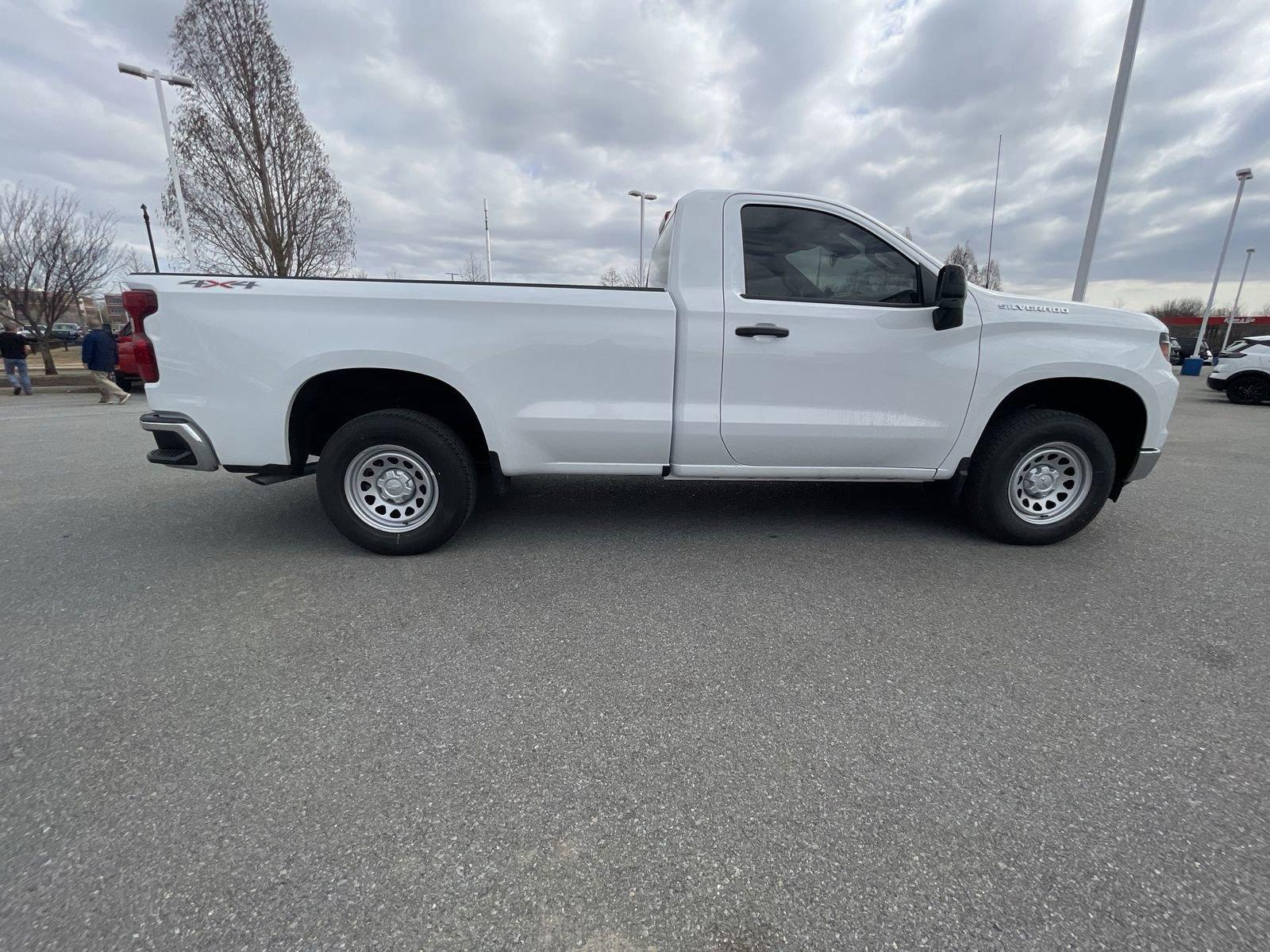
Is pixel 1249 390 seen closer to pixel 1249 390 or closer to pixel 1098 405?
pixel 1249 390

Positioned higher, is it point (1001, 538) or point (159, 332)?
point (159, 332)

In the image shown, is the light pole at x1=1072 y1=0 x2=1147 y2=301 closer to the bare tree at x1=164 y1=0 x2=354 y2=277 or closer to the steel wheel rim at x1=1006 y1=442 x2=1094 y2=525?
the steel wheel rim at x1=1006 y1=442 x2=1094 y2=525

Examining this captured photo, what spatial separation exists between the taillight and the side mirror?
13.9 ft

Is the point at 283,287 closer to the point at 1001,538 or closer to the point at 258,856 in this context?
the point at 258,856

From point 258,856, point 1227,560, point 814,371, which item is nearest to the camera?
point 258,856

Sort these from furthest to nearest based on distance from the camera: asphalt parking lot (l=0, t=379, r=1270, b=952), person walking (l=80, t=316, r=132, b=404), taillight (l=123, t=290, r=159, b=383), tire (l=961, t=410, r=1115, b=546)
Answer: person walking (l=80, t=316, r=132, b=404) < tire (l=961, t=410, r=1115, b=546) < taillight (l=123, t=290, r=159, b=383) < asphalt parking lot (l=0, t=379, r=1270, b=952)

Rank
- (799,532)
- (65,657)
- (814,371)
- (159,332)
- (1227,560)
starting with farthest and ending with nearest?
(799,532), (1227,560), (814,371), (159,332), (65,657)

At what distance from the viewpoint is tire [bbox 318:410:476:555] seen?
3486 mm

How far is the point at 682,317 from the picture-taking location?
3430 mm

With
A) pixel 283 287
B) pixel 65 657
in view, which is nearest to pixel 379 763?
pixel 65 657

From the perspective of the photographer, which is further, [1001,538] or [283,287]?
[1001,538]

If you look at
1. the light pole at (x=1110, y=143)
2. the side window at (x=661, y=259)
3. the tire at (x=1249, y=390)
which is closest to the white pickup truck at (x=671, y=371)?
the side window at (x=661, y=259)

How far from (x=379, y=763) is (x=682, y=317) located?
102 inches

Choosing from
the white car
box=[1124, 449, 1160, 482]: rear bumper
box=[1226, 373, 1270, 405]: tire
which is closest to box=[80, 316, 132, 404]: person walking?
box=[1124, 449, 1160, 482]: rear bumper
